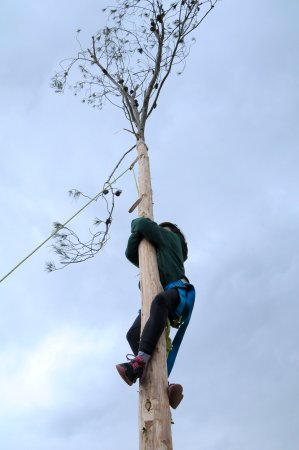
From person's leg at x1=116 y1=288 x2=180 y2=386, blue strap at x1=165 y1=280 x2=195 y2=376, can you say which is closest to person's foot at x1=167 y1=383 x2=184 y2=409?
person's leg at x1=116 y1=288 x2=180 y2=386

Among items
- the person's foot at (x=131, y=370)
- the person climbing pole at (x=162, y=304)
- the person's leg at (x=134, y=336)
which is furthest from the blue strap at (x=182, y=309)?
the person's foot at (x=131, y=370)

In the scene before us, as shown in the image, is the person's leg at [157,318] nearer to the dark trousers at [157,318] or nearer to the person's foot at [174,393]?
the dark trousers at [157,318]

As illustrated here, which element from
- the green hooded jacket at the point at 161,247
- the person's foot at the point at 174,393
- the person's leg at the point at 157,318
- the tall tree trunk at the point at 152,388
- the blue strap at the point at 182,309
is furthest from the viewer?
the green hooded jacket at the point at 161,247

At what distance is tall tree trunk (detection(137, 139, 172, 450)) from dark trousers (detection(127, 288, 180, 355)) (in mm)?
67

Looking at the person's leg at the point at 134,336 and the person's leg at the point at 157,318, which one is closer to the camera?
the person's leg at the point at 157,318

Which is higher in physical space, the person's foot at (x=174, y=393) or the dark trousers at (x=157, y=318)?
the dark trousers at (x=157, y=318)

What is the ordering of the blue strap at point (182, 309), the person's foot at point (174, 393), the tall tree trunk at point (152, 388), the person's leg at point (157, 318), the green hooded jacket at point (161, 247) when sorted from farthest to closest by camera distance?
the green hooded jacket at point (161, 247) < the blue strap at point (182, 309) < the person's leg at point (157, 318) < the person's foot at point (174, 393) < the tall tree trunk at point (152, 388)

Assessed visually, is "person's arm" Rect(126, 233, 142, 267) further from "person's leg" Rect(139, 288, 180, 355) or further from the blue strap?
"person's leg" Rect(139, 288, 180, 355)

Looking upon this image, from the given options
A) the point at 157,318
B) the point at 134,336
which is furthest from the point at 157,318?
the point at 134,336

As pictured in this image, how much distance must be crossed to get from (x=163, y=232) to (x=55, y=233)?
172cm

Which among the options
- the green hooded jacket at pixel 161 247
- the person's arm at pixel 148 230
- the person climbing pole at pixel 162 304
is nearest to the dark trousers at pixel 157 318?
the person climbing pole at pixel 162 304

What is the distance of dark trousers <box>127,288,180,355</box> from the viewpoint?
274 centimetres

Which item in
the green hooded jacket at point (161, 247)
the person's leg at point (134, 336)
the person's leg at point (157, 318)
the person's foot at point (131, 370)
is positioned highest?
the green hooded jacket at point (161, 247)

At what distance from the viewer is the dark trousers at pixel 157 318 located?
8.98ft
